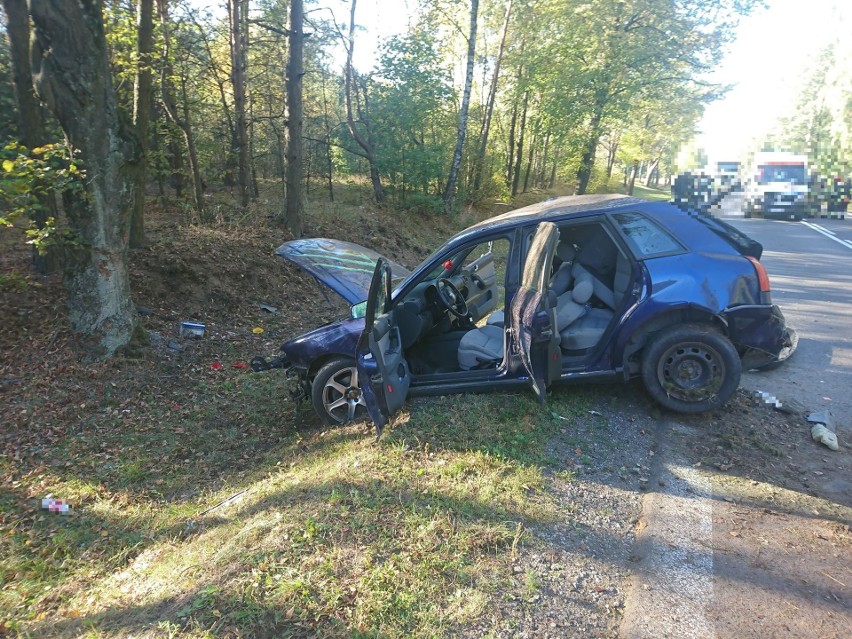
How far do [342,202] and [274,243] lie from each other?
6.55m

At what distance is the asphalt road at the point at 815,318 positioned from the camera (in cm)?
505

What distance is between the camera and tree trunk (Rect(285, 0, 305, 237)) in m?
11.0

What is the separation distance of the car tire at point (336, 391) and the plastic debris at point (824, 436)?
3852mm

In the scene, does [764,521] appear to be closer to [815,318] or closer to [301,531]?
[301,531]

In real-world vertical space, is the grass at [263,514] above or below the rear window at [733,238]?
below

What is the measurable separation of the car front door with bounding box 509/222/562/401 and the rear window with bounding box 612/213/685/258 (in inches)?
30.2

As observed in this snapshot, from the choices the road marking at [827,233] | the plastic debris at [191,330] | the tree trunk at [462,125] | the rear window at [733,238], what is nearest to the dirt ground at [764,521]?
the rear window at [733,238]

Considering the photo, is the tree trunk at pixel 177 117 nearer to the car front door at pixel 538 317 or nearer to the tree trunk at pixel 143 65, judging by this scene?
the tree trunk at pixel 143 65

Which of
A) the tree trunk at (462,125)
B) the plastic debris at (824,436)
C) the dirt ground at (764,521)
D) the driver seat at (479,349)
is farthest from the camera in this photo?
the tree trunk at (462,125)

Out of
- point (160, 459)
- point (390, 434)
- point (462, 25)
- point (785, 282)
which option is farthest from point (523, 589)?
point (462, 25)

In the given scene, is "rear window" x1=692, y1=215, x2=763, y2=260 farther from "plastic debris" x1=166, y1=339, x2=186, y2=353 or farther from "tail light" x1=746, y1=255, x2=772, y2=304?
"plastic debris" x1=166, y1=339, x2=186, y2=353

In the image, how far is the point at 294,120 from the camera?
11406mm

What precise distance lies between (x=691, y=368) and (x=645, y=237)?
1199 millimetres

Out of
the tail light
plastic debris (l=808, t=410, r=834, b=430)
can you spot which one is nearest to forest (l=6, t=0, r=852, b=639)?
plastic debris (l=808, t=410, r=834, b=430)
